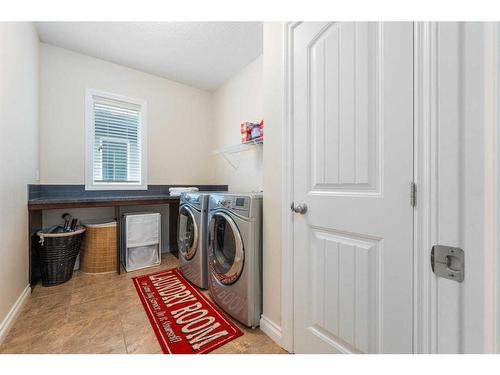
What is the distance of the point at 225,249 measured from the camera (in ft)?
5.32

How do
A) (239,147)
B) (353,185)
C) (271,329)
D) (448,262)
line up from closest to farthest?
(448,262)
(353,185)
(271,329)
(239,147)

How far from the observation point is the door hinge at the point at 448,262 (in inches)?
22.6

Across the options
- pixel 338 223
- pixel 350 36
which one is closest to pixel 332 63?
pixel 350 36

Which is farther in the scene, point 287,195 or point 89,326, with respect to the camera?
point 89,326

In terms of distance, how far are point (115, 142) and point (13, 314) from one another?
6.52 feet

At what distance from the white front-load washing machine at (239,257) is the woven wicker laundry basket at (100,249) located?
4.55 ft

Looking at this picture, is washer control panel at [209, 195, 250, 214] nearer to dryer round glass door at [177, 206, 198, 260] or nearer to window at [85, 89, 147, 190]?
dryer round glass door at [177, 206, 198, 260]

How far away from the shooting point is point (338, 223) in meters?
0.94

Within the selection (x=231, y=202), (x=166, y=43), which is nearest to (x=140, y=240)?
(x=231, y=202)

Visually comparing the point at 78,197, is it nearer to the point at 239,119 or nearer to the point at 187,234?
the point at 187,234

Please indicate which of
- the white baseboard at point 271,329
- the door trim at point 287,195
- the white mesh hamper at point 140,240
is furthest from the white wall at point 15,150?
the door trim at point 287,195

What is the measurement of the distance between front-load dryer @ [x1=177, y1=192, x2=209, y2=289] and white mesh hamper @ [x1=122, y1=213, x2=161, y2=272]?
18.0 inches

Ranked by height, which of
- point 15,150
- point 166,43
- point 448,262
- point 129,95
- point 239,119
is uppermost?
point 166,43
